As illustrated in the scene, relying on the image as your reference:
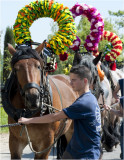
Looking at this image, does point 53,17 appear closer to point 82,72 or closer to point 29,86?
point 29,86

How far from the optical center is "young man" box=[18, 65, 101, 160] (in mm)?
2727

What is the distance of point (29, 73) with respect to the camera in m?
3.66

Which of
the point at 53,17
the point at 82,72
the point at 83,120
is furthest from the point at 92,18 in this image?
the point at 83,120

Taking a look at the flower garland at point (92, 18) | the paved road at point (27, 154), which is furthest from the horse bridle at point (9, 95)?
the paved road at point (27, 154)

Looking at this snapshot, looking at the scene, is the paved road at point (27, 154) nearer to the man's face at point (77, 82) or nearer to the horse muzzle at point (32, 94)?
the horse muzzle at point (32, 94)

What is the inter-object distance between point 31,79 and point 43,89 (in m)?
0.34

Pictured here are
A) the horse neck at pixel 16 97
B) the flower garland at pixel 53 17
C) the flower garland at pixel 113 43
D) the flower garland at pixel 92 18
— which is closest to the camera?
the horse neck at pixel 16 97

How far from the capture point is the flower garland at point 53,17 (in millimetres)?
4865

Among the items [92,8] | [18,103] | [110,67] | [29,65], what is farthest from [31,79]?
[110,67]

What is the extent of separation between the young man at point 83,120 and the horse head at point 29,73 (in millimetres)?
703

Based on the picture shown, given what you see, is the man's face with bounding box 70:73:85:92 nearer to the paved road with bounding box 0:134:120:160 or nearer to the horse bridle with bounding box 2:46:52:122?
the horse bridle with bounding box 2:46:52:122

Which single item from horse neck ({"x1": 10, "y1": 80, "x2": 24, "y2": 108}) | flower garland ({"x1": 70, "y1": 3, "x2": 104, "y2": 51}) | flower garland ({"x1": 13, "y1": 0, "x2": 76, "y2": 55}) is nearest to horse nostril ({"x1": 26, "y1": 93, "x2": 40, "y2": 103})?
horse neck ({"x1": 10, "y1": 80, "x2": 24, "y2": 108})

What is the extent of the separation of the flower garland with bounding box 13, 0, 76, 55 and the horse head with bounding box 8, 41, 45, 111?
0.87 meters

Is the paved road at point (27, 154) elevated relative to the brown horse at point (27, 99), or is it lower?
lower
